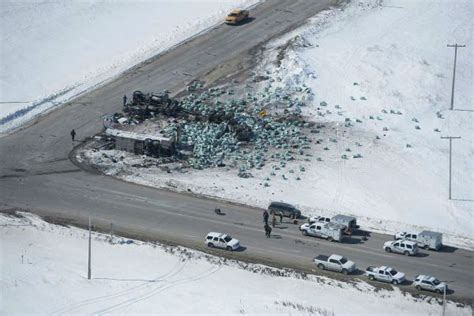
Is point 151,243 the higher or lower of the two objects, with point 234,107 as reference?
lower

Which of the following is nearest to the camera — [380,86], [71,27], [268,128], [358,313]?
[358,313]

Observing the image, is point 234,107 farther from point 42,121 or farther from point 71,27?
point 71,27

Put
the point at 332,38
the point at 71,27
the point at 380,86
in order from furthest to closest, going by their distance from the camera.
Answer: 1. the point at 71,27
2. the point at 332,38
3. the point at 380,86

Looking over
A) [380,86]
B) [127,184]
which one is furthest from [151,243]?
[380,86]

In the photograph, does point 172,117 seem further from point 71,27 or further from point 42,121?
point 71,27

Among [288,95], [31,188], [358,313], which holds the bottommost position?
[358,313]

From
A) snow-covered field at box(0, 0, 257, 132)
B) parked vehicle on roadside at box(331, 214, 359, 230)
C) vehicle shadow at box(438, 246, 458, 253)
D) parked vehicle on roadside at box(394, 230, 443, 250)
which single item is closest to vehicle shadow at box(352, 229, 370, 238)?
parked vehicle on roadside at box(331, 214, 359, 230)

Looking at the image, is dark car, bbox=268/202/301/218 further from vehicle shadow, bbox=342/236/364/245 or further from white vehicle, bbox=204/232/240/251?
white vehicle, bbox=204/232/240/251

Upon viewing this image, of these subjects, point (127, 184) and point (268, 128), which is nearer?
point (127, 184)
